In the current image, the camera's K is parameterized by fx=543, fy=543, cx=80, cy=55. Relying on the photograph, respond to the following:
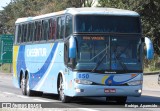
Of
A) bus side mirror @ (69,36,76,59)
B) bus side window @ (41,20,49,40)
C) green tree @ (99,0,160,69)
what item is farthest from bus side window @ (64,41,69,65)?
green tree @ (99,0,160,69)

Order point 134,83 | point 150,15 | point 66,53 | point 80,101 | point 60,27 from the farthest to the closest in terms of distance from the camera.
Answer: point 150,15 → point 80,101 → point 60,27 → point 66,53 → point 134,83

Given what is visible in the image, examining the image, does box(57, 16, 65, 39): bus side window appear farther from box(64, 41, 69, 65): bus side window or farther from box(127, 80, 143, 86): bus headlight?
box(127, 80, 143, 86): bus headlight

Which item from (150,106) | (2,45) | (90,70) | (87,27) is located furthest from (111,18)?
(2,45)

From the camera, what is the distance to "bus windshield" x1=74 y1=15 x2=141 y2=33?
62.4 ft

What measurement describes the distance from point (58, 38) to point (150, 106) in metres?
4.64

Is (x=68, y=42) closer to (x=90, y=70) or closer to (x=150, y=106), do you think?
(x=90, y=70)

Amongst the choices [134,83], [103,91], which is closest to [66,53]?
[103,91]

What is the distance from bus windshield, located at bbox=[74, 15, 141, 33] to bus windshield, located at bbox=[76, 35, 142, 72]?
32 centimetres

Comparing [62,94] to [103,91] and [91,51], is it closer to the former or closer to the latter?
[103,91]

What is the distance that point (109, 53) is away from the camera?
736 inches

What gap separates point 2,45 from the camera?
61.4m

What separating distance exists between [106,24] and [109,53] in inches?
45.3

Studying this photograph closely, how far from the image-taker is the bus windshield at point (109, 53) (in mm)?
18562

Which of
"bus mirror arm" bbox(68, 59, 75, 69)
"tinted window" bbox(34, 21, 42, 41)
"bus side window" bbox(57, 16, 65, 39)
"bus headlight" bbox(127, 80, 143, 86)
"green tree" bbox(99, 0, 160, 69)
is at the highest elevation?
"bus side window" bbox(57, 16, 65, 39)
